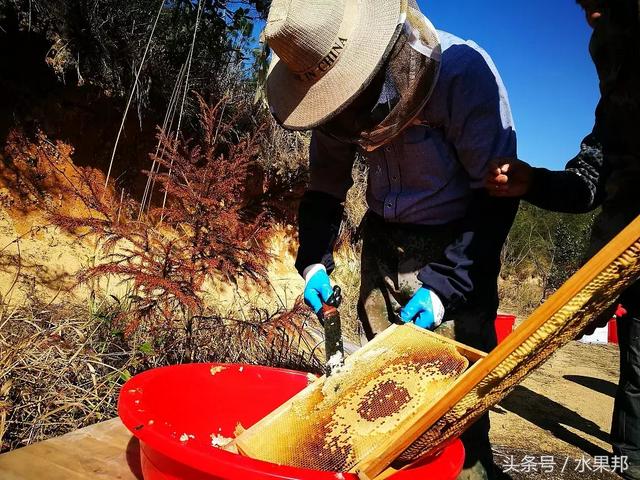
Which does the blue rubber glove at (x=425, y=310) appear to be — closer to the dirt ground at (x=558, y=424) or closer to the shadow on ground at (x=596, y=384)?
the dirt ground at (x=558, y=424)

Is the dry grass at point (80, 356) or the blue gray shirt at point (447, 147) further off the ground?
the blue gray shirt at point (447, 147)

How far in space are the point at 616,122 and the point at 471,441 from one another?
1.65 m

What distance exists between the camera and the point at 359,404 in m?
1.62

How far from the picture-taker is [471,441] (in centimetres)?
223

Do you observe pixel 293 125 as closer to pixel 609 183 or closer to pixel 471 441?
pixel 471 441

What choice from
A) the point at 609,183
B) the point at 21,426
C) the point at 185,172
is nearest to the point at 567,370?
the point at 609,183

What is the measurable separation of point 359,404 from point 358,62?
3.73 feet

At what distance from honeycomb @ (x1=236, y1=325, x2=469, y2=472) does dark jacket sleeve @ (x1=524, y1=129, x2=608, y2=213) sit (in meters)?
0.82

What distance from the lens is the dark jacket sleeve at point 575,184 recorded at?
2094mm

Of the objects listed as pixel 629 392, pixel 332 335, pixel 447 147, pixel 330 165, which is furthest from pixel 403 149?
pixel 629 392

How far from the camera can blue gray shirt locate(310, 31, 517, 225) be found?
6.57 ft

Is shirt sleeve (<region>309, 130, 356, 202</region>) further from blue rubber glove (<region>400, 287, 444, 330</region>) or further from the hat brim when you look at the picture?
blue rubber glove (<region>400, 287, 444, 330</region>)

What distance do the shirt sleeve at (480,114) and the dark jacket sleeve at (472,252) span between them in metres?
0.11

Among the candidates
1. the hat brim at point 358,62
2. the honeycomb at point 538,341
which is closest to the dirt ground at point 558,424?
the honeycomb at point 538,341
